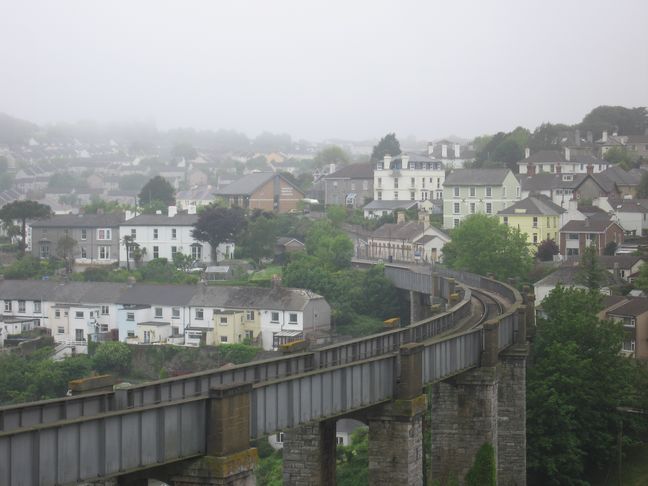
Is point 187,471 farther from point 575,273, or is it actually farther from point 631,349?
point 575,273

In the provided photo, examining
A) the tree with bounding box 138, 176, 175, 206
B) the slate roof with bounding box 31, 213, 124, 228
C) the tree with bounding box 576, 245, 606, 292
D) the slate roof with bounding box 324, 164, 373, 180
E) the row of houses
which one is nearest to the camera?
the tree with bounding box 576, 245, 606, 292

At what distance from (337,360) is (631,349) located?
31.6 m

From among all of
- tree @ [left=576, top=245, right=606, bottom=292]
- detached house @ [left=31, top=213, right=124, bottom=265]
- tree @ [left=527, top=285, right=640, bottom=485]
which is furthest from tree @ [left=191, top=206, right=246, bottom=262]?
tree @ [left=527, top=285, right=640, bottom=485]

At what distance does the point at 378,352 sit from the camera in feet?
111

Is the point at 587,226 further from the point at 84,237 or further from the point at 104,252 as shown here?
the point at 84,237

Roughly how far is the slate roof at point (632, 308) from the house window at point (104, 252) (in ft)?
178

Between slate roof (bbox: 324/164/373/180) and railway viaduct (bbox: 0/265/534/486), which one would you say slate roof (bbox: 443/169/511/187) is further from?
railway viaduct (bbox: 0/265/534/486)

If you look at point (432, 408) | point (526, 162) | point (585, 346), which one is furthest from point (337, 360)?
point (526, 162)

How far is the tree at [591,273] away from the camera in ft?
216

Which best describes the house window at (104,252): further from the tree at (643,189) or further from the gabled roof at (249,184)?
the tree at (643,189)

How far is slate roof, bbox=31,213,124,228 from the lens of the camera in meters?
102

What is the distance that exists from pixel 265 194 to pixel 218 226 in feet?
72.9

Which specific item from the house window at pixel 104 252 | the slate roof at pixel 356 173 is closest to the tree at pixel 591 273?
the house window at pixel 104 252

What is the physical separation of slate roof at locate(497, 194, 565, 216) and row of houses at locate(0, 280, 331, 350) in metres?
22.4
